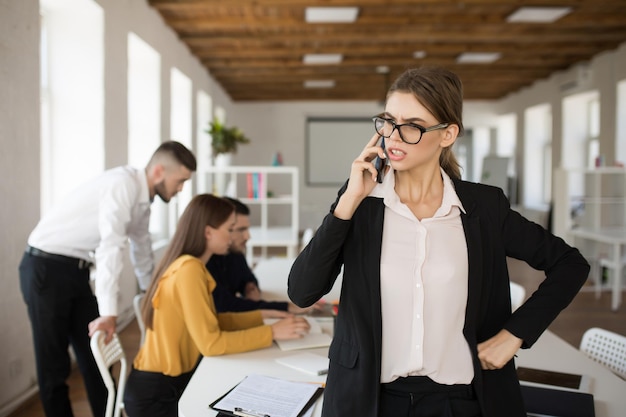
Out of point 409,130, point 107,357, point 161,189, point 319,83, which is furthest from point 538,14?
point 409,130

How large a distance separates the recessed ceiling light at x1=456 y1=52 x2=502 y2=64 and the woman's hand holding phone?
27.3 feet

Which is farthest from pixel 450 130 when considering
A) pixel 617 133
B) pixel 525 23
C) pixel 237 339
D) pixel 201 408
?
pixel 617 133

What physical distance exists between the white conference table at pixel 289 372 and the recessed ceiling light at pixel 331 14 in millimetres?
4842

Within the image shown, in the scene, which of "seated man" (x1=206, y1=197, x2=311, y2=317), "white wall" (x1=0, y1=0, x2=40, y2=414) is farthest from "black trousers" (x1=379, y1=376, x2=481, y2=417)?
A: "white wall" (x1=0, y1=0, x2=40, y2=414)

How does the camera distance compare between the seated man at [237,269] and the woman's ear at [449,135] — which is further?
the seated man at [237,269]

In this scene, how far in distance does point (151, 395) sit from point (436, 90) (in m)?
1.56

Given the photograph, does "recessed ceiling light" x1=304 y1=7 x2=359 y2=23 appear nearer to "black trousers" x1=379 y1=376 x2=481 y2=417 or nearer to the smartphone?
the smartphone

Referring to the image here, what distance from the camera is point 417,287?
125 centimetres

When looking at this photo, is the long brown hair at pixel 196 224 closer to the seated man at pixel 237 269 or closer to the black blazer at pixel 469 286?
the seated man at pixel 237 269

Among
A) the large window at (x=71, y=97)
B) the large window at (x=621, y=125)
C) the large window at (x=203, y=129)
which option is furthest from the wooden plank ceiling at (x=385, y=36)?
the large window at (x=71, y=97)

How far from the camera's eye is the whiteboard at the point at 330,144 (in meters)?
14.8

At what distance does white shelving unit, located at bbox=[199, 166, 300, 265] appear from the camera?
6.60 metres

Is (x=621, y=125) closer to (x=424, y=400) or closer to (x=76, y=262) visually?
(x=76, y=262)

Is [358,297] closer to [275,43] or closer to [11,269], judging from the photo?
[11,269]
